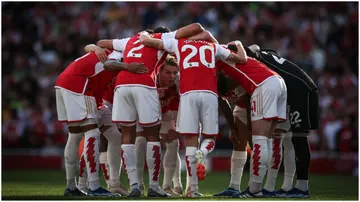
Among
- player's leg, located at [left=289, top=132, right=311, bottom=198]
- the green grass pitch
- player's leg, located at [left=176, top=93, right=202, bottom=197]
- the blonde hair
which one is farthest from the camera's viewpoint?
player's leg, located at [left=289, top=132, right=311, bottom=198]

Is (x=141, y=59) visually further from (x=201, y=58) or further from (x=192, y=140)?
(x=192, y=140)

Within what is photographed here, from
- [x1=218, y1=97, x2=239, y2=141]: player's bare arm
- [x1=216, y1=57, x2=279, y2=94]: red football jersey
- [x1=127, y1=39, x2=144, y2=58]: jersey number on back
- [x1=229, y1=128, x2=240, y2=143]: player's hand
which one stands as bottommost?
[x1=229, y1=128, x2=240, y2=143]: player's hand

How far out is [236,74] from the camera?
869 centimetres

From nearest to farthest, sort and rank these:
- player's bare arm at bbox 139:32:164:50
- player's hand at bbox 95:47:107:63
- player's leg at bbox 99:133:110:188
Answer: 1. player's bare arm at bbox 139:32:164:50
2. player's hand at bbox 95:47:107:63
3. player's leg at bbox 99:133:110:188

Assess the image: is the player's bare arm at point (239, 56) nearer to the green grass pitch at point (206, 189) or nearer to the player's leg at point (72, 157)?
the green grass pitch at point (206, 189)

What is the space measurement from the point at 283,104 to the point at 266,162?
2.25ft

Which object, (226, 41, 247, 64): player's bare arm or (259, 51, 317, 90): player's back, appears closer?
(226, 41, 247, 64): player's bare arm

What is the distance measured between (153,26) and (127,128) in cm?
1233

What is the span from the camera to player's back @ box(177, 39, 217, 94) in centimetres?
830

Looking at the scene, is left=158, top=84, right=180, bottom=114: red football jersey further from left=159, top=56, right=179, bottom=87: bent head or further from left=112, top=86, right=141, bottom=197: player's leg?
left=112, top=86, right=141, bottom=197: player's leg

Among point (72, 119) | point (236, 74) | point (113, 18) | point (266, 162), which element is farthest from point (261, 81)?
point (113, 18)

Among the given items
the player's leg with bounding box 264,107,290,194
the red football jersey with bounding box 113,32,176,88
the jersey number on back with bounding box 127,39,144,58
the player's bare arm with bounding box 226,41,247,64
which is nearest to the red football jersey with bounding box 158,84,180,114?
the red football jersey with bounding box 113,32,176,88

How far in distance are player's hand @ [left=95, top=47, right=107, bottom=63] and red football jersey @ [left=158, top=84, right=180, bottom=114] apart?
82 cm

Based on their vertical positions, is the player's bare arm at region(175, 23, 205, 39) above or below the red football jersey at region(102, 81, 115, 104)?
above
